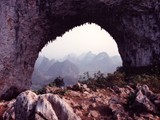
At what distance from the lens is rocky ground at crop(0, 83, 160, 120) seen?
33.7 feet

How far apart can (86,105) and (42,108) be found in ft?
12.9

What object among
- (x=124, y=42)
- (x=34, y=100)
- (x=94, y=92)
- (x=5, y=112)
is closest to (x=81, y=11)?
(x=124, y=42)

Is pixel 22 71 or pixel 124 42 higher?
pixel 124 42

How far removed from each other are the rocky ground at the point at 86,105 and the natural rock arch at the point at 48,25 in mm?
5533

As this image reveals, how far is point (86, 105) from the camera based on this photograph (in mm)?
13750

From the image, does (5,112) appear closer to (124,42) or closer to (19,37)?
(19,37)

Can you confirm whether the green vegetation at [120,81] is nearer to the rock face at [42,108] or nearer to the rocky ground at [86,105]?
the rocky ground at [86,105]

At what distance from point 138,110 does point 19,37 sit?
1203 cm

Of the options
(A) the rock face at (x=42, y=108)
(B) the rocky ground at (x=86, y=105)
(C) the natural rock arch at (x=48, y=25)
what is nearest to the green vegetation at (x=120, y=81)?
(B) the rocky ground at (x=86, y=105)

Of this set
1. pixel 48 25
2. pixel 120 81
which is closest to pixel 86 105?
pixel 120 81

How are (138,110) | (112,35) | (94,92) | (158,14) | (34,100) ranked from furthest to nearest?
1. (112,35)
2. (158,14)
3. (94,92)
4. (138,110)
5. (34,100)

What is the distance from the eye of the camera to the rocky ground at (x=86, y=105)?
10.3 meters

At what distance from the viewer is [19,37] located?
2191 centimetres

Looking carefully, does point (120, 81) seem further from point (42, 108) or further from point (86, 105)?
point (42, 108)
